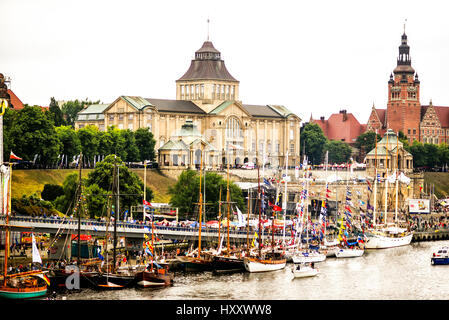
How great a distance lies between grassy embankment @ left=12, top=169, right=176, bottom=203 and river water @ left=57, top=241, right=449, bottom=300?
4388cm

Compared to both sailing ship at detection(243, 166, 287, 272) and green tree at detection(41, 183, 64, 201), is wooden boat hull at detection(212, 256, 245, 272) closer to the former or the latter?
sailing ship at detection(243, 166, 287, 272)

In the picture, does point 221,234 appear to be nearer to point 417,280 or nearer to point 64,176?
point 417,280

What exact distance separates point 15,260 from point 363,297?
1257 inches

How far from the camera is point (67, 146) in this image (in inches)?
6555

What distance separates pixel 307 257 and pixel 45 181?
51674mm

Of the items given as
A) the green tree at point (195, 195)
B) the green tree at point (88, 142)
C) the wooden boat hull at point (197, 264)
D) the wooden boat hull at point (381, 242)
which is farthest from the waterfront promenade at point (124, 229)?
the green tree at point (88, 142)

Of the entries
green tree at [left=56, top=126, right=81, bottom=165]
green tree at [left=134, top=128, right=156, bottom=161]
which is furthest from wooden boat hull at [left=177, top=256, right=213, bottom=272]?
green tree at [left=134, top=128, right=156, bottom=161]

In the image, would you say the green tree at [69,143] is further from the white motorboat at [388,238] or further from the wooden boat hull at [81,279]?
the wooden boat hull at [81,279]

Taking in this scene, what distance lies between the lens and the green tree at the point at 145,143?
601 ft

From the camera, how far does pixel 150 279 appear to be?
92.9 meters

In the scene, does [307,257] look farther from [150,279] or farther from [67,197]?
[67,197]

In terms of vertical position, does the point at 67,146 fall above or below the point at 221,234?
above

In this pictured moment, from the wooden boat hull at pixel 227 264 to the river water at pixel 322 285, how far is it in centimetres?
130
